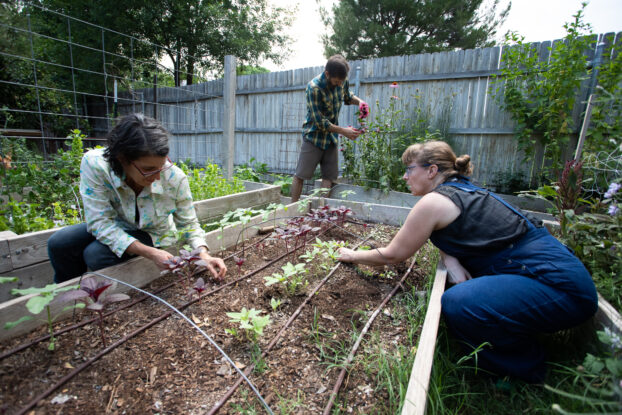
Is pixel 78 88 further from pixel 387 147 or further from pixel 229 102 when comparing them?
pixel 387 147

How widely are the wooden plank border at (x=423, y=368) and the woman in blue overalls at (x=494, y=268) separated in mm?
132

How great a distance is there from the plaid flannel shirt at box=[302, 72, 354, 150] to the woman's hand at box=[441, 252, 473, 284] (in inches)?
88.7

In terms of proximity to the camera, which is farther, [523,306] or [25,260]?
[25,260]

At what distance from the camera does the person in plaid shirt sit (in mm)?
3477

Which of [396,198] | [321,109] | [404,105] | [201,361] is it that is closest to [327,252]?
[201,361]

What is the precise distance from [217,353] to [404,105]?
4.90 metres

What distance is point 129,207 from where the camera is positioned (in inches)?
73.7

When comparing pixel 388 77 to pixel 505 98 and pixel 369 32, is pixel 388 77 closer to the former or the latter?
pixel 505 98

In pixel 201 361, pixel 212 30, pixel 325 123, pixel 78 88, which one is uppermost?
pixel 212 30

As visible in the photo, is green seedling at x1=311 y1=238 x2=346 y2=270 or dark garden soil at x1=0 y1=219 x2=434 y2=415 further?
green seedling at x1=311 y1=238 x2=346 y2=270

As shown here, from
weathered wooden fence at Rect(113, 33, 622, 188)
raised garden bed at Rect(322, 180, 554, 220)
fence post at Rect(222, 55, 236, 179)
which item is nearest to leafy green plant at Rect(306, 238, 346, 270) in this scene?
raised garden bed at Rect(322, 180, 554, 220)

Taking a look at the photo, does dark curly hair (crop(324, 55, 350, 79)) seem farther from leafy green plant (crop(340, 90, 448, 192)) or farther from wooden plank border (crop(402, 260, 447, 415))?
wooden plank border (crop(402, 260, 447, 415))

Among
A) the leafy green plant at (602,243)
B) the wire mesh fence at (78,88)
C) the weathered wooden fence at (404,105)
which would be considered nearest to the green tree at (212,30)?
the wire mesh fence at (78,88)

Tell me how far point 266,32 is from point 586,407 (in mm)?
14793
